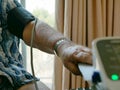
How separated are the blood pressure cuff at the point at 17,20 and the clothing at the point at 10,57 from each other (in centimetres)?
2

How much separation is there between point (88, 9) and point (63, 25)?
19cm

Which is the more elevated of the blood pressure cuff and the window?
the blood pressure cuff

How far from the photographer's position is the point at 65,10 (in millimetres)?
1714

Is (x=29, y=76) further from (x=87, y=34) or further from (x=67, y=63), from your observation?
(x=87, y=34)

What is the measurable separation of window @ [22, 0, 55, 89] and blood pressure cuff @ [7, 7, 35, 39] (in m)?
0.73

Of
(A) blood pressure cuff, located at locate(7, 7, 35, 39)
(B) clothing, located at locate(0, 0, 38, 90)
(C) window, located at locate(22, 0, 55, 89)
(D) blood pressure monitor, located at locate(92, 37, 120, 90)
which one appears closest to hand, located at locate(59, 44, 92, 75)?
(D) blood pressure monitor, located at locate(92, 37, 120, 90)

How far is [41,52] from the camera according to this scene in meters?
2.02

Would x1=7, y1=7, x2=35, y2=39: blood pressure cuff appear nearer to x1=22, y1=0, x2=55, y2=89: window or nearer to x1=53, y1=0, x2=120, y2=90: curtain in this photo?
x1=53, y1=0, x2=120, y2=90: curtain

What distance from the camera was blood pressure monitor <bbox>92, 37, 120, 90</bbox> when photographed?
0.45 meters

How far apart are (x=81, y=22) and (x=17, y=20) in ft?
2.02

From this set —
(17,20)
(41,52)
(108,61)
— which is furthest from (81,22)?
(108,61)

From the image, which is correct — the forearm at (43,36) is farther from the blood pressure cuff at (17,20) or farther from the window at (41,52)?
the window at (41,52)

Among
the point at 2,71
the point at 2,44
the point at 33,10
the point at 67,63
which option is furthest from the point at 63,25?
the point at 67,63

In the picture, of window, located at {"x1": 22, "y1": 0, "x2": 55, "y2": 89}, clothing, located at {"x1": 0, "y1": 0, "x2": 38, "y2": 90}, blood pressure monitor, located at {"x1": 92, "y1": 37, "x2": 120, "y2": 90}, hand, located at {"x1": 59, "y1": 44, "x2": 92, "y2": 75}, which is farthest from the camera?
window, located at {"x1": 22, "y1": 0, "x2": 55, "y2": 89}
